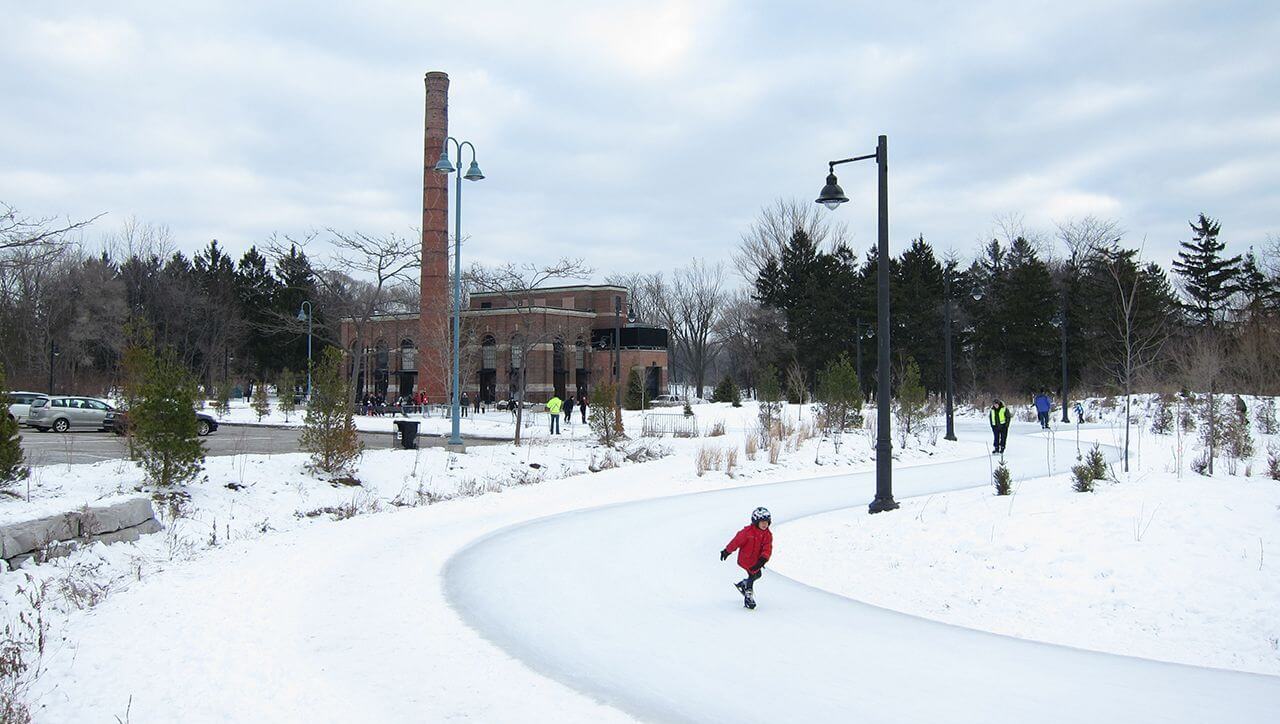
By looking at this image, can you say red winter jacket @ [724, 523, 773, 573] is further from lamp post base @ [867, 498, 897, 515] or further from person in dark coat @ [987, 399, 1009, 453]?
person in dark coat @ [987, 399, 1009, 453]

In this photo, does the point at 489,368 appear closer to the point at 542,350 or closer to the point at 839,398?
the point at 542,350

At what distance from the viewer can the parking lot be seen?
17.6 metres

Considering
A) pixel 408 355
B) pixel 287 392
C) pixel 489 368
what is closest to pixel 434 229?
pixel 287 392

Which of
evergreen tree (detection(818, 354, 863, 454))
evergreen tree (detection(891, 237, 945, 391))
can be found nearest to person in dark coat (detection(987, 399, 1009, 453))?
evergreen tree (detection(818, 354, 863, 454))

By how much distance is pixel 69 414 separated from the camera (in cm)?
2986

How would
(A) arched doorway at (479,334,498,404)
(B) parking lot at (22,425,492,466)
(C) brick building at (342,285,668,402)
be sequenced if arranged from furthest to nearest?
(A) arched doorway at (479,334,498,404) < (C) brick building at (342,285,668,402) < (B) parking lot at (22,425,492,466)

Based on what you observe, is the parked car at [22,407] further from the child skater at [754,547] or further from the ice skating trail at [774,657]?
the child skater at [754,547]

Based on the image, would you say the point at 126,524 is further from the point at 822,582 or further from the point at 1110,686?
the point at 1110,686

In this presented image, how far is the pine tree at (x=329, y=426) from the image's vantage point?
16.4 m

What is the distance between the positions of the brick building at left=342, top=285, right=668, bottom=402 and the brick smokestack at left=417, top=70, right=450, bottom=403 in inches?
393

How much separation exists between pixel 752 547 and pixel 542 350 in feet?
197

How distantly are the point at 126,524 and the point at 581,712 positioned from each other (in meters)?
8.19

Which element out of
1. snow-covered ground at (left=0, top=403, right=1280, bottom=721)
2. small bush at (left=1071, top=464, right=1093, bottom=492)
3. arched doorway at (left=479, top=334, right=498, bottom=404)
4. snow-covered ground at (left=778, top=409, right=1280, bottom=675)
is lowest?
snow-covered ground at (left=0, top=403, right=1280, bottom=721)

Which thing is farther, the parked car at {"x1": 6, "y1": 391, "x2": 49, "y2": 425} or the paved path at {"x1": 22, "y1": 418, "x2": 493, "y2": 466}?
the parked car at {"x1": 6, "y1": 391, "x2": 49, "y2": 425}
